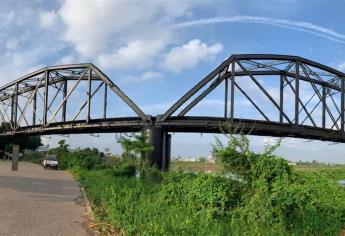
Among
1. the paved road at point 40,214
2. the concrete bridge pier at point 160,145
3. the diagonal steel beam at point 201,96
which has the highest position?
the diagonal steel beam at point 201,96

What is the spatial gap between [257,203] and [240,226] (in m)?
0.87

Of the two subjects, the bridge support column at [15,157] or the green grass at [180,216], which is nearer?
the green grass at [180,216]

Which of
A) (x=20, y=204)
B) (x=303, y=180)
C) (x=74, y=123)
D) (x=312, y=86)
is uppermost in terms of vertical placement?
(x=312, y=86)

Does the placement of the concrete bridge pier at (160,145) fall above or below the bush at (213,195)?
above

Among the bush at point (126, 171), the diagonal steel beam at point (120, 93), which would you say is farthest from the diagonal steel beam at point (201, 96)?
the bush at point (126, 171)

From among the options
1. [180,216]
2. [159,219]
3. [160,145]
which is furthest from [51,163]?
[159,219]

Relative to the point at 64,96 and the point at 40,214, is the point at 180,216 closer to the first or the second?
the point at 40,214

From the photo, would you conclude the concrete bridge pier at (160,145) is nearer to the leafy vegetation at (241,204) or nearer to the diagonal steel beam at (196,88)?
the diagonal steel beam at (196,88)

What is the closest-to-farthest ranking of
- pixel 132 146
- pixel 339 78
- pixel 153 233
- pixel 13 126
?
pixel 153 233 → pixel 132 146 → pixel 339 78 → pixel 13 126

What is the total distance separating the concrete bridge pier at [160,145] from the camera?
68000mm

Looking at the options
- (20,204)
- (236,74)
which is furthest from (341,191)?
(236,74)

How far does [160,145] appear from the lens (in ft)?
232

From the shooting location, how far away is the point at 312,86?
8881 centimetres

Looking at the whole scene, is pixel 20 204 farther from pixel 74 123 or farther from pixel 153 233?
pixel 74 123
